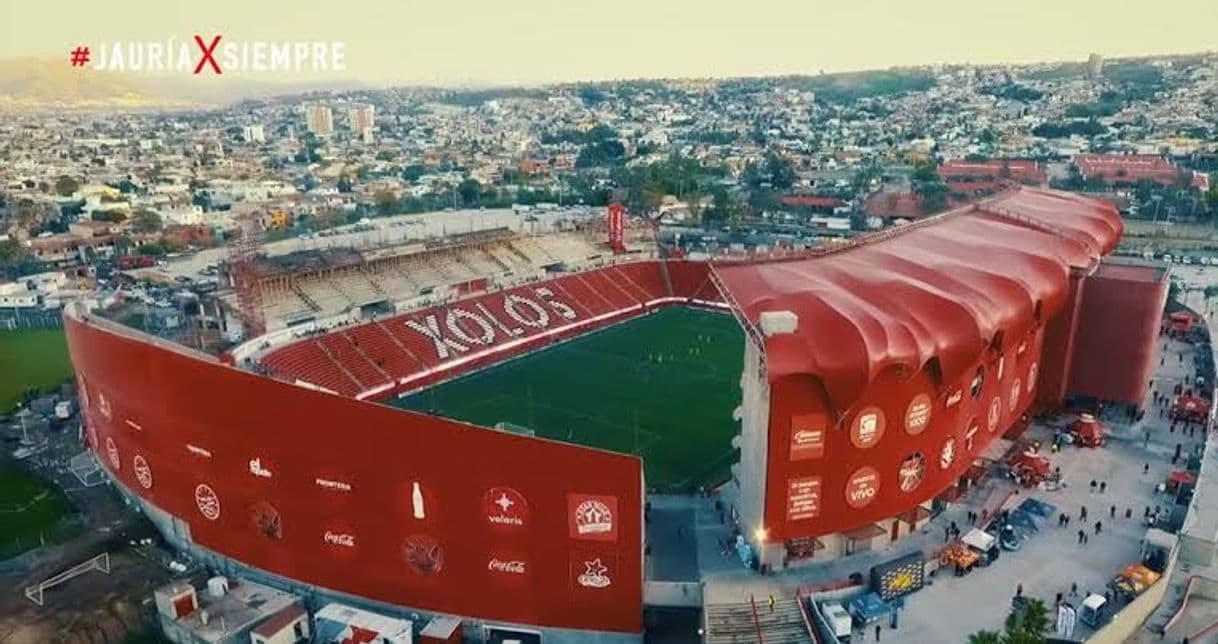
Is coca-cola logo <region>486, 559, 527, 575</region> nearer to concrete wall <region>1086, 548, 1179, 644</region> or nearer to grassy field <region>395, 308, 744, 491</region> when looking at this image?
grassy field <region>395, 308, 744, 491</region>

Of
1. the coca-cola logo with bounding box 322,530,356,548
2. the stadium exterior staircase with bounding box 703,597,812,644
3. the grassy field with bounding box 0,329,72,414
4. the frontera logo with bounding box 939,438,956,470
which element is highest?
the frontera logo with bounding box 939,438,956,470

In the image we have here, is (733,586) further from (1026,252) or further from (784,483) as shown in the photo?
(1026,252)

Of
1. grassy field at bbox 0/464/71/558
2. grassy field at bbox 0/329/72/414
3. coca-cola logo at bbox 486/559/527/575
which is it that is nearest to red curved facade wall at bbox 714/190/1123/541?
coca-cola logo at bbox 486/559/527/575

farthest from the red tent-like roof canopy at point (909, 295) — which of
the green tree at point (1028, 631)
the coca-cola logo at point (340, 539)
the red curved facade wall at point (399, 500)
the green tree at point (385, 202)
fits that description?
the green tree at point (385, 202)

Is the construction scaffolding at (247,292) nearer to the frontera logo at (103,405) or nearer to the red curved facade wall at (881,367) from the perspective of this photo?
the frontera logo at (103,405)

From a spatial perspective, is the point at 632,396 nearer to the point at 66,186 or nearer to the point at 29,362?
the point at 29,362

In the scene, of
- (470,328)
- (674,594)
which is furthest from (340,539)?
(470,328)
